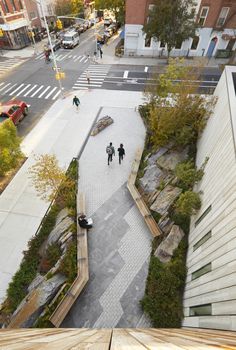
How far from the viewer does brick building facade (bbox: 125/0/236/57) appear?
26875 mm

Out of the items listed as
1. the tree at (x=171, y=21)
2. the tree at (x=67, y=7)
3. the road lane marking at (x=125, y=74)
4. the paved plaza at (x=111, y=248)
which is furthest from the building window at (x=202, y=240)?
the tree at (x=67, y=7)

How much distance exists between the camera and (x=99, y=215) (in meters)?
11.7

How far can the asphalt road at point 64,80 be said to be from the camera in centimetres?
2225

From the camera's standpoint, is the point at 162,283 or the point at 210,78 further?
the point at 210,78

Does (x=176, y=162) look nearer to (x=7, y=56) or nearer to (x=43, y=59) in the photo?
(x=43, y=59)

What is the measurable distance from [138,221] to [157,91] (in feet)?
30.6

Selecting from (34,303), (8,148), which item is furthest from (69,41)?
(34,303)

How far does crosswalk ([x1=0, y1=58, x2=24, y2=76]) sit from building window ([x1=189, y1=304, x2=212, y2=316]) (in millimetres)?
31293

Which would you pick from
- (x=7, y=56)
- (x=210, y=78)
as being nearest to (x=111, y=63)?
(x=210, y=78)

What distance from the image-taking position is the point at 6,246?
10.9m

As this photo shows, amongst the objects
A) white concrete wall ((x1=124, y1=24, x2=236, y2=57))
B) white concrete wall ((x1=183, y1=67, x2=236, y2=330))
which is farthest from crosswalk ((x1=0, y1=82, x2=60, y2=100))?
white concrete wall ((x1=183, y1=67, x2=236, y2=330))

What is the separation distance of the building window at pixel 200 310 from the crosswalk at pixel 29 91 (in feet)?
→ 70.7

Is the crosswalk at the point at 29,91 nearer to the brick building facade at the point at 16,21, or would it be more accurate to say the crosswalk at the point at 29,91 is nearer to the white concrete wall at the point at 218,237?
the brick building facade at the point at 16,21

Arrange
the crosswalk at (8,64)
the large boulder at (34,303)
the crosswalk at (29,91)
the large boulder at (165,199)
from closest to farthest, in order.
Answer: the large boulder at (34,303) < the large boulder at (165,199) < the crosswalk at (29,91) < the crosswalk at (8,64)
